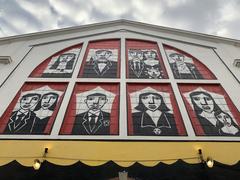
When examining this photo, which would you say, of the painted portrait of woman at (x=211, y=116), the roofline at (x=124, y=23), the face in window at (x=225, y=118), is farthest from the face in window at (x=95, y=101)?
the roofline at (x=124, y=23)

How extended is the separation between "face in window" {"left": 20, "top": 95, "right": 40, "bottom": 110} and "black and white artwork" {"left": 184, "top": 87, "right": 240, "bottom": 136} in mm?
5250

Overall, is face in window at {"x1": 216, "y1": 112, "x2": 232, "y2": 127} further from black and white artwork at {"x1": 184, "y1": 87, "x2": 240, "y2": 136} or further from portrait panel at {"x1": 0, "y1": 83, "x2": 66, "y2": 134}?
portrait panel at {"x1": 0, "y1": 83, "x2": 66, "y2": 134}

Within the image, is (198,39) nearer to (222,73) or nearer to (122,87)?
(222,73)

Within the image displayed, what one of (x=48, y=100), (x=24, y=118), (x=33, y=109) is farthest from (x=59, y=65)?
(x=24, y=118)

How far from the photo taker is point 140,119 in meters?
7.45

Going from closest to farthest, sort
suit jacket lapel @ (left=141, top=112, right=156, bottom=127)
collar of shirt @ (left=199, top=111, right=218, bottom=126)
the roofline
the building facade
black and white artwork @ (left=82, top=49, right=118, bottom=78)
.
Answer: the building facade → suit jacket lapel @ (left=141, top=112, right=156, bottom=127) → collar of shirt @ (left=199, top=111, right=218, bottom=126) → black and white artwork @ (left=82, top=49, right=118, bottom=78) → the roofline

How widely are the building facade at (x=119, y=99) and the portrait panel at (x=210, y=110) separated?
1.3 inches

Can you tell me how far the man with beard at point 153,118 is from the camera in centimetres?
705

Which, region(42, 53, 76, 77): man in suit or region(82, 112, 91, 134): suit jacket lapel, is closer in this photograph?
region(82, 112, 91, 134): suit jacket lapel

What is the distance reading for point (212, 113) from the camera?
25.5ft

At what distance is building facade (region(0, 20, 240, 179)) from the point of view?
5512 millimetres

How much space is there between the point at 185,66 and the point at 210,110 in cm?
283

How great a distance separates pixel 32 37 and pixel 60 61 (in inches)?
113

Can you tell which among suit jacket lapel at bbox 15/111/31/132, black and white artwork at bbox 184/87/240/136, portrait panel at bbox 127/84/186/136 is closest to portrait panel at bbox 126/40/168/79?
portrait panel at bbox 127/84/186/136
